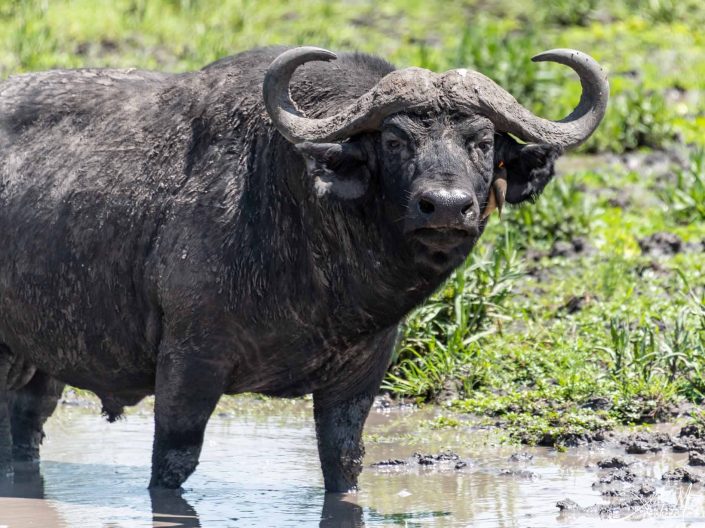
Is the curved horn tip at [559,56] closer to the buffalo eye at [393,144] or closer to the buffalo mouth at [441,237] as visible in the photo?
the buffalo eye at [393,144]

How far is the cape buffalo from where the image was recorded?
21.7 ft

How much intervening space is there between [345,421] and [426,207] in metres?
1.65

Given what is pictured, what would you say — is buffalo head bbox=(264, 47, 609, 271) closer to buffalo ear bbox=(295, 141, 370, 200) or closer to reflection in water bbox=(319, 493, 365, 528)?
buffalo ear bbox=(295, 141, 370, 200)

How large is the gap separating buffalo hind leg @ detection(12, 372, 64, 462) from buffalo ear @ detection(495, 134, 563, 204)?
3067mm

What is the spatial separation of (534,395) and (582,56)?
263 centimetres

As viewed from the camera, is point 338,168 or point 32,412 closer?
point 338,168

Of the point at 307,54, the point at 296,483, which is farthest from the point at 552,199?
the point at 307,54

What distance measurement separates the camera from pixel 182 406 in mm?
7156

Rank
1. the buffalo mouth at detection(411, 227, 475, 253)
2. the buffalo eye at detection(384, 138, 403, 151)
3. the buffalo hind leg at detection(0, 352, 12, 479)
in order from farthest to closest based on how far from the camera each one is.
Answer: the buffalo hind leg at detection(0, 352, 12, 479) < the buffalo eye at detection(384, 138, 403, 151) < the buffalo mouth at detection(411, 227, 475, 253)

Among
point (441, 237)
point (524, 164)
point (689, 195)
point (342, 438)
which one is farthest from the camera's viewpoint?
point (689, 195)

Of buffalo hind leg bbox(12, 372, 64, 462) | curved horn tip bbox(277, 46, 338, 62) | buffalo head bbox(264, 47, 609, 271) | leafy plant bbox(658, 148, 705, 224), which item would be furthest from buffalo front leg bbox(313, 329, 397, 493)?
leafy plant bbox(658, 148, 705, 224)

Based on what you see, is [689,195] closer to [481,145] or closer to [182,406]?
[481,145]

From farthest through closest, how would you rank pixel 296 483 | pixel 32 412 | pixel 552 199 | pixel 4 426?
pixel 552 199 → pixel 32 412 → pixel 4 426 → pixel 296 483

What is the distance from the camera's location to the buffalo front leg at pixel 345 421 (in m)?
7.54
